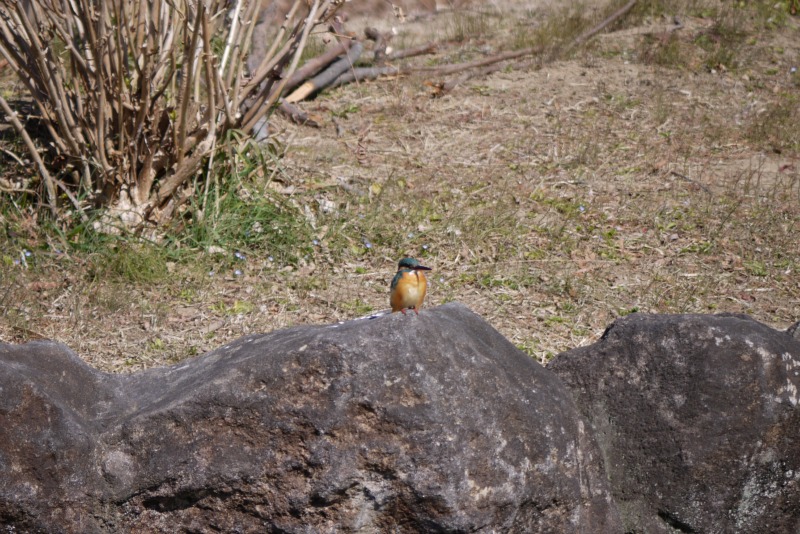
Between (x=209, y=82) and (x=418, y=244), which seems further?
(x=418, y=244)

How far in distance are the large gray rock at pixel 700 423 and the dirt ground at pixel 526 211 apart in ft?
2.90

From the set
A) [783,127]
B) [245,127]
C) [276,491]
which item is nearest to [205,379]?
[276,491]

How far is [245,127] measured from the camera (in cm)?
556

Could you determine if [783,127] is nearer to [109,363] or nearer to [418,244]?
[418,244]

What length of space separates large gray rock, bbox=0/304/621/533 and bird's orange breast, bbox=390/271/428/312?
0.65 m

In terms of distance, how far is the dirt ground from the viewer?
188 inches

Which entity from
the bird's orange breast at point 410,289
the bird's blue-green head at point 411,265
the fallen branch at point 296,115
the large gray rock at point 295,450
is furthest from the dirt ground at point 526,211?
the bird's blue-green head at point 411,265

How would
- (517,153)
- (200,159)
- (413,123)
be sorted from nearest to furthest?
(200,159) → (517,153) → (413,123)

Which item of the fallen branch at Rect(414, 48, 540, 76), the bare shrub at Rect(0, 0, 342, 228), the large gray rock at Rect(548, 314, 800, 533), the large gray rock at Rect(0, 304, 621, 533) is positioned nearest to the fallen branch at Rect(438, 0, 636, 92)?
the fallen branch at Rect(414, 48, 540, 76)

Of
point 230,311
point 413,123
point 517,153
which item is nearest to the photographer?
point 230,311

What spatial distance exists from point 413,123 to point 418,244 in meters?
2.02

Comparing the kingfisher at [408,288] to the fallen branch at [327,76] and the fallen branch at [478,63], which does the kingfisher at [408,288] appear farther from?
the fallen branch at [478,63]

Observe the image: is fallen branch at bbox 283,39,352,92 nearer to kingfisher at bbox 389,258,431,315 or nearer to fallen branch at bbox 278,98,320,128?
fallen branch at bbox 278,98,320,128

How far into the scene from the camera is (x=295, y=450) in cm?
281
